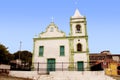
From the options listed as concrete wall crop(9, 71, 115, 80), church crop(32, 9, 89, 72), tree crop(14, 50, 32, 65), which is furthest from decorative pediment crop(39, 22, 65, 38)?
tree crop(14, 50, 32, 65)

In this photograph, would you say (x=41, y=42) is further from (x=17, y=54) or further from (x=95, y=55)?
(x=17, y=54)

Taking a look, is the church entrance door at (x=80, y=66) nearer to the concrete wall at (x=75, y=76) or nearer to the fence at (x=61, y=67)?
the fence at (x=61, y=67)

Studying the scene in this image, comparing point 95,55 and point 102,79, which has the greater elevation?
point 95,55

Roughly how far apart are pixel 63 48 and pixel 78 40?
108 inches

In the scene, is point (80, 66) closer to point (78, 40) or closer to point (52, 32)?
point (78, 40)

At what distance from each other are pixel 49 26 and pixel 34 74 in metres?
11.3

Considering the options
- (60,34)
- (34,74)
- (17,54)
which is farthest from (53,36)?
(17,54)

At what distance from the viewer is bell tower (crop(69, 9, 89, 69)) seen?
107 ft

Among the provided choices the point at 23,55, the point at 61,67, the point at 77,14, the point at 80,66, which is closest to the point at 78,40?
the point at 80,66

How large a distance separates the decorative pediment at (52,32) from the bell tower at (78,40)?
2.00m

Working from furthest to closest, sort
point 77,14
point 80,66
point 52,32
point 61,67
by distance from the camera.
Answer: point 77,14, point 52,32, point 61,67, point 80,66

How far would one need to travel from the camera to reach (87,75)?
83.9 ft

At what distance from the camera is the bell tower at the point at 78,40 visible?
32.7 metres

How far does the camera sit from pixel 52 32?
35.0 meters
